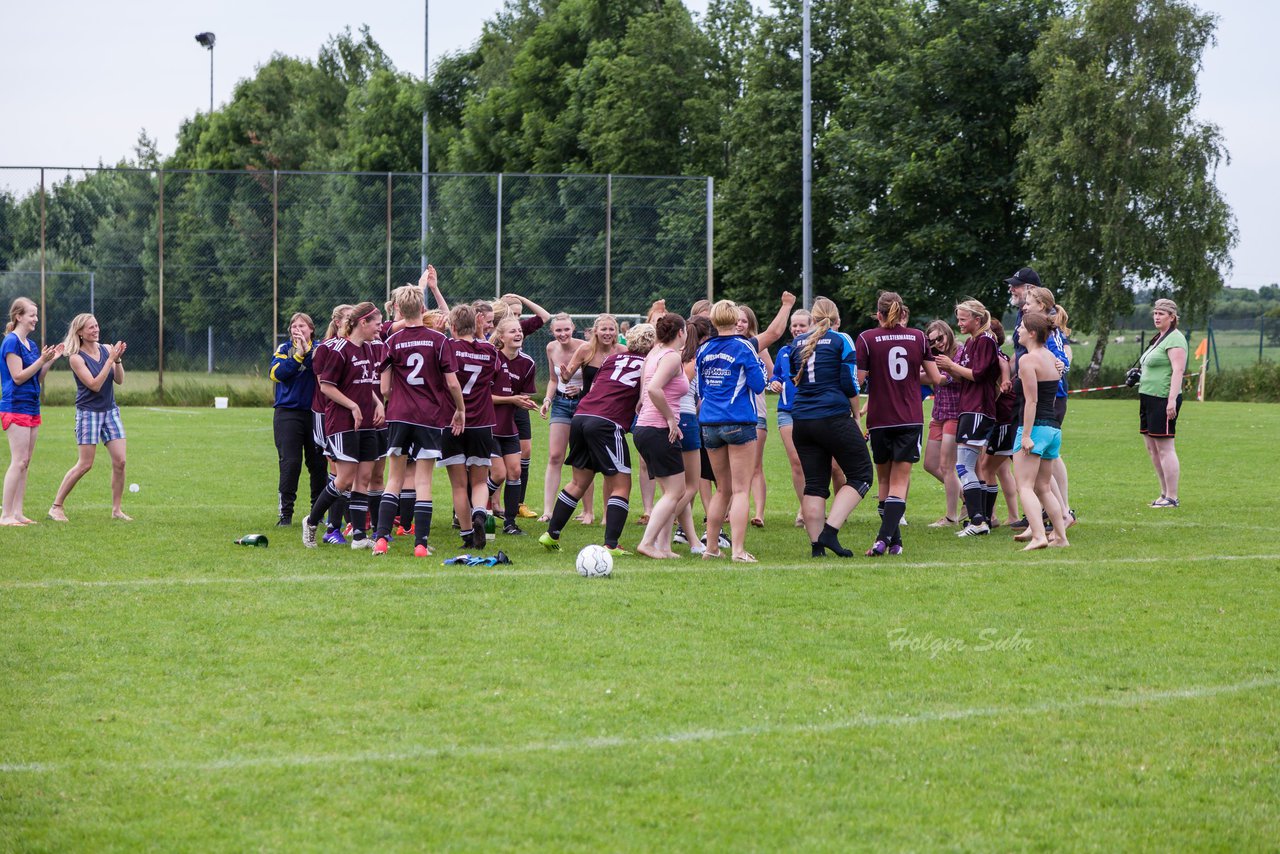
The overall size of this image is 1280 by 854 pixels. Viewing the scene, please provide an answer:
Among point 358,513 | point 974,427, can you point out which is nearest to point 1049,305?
point 974,427

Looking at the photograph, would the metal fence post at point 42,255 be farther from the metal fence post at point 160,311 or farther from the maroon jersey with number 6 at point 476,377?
the maroon jersey with number 6 at point 476,377

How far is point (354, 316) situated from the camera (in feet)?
33.6

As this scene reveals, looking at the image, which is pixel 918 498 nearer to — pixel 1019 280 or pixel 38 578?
pixel 1019 280

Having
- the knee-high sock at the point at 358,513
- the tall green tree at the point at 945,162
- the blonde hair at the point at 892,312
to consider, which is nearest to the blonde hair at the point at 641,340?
the blonde hair at the point at 892,312

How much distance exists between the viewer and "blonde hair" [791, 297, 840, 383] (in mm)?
9594

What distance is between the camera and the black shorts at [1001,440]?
11.0 m

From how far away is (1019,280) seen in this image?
1120 cm

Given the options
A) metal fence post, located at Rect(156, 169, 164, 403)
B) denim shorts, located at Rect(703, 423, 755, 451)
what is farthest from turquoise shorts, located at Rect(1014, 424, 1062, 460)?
metal fence post, located at Rect(156, 169, 164, 403)

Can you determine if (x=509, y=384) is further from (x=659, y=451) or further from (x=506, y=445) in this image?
(x=659, y=451)

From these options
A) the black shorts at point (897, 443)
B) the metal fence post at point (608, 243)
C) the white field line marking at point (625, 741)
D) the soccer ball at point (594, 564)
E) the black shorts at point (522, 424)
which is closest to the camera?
the white field line marking at point (625, 741)

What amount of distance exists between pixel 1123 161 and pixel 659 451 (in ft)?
108

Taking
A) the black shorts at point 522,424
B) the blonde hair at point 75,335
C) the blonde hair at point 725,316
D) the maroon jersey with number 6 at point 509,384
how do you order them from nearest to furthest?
the blonde hair at point 725,316
the maroon jersey with number 6 at point 509,384
the blonde hair at point 75,335
the black shorts at point 522,424

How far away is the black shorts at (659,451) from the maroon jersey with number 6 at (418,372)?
4.88ft

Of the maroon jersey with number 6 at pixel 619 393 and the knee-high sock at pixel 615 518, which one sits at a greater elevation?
the maroon jersey with number 6 at pixel 619 393
